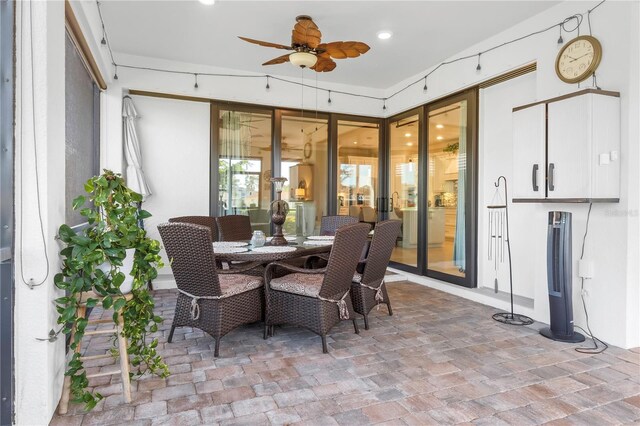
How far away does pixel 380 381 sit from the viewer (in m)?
2.38

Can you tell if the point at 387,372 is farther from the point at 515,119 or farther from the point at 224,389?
the point at 515,119

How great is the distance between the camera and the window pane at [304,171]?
5773 mm

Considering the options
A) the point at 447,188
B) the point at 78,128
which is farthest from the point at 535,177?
the point at 78,128

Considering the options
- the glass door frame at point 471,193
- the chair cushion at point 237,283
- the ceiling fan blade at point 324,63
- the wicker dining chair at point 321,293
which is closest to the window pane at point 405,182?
the glass door frame at point 471,193

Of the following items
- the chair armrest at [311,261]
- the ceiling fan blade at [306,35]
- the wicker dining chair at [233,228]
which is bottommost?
the chair armrest at [311,261]

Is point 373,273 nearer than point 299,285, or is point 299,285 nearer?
point 299,285

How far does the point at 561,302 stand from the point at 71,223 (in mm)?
4088

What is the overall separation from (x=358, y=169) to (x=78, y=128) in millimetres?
3899

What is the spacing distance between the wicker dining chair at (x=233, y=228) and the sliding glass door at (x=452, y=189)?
2.50 m

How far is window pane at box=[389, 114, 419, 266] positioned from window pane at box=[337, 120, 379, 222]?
0.95 feet

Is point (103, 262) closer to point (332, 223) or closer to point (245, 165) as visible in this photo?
point (332, 223)

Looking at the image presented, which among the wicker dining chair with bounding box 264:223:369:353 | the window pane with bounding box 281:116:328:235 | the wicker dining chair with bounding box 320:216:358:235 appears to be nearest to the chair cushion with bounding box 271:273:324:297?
the wicker dining chair with bounding box 264:223:369:353

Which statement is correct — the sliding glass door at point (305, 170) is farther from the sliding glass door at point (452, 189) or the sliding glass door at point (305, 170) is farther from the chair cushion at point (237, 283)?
the chair cushion at point (237, 283)

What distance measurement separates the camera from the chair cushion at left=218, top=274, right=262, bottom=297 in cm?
287
